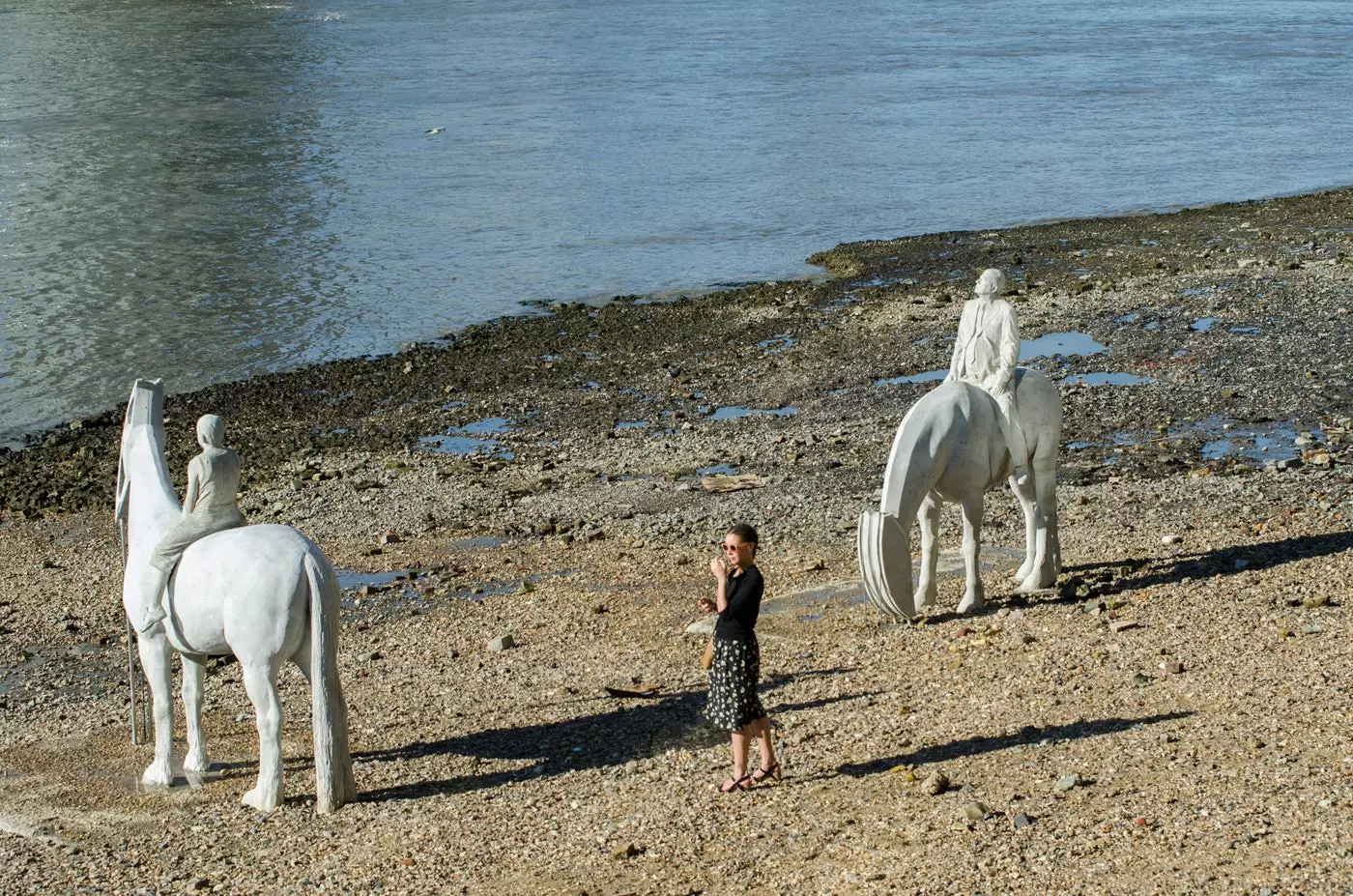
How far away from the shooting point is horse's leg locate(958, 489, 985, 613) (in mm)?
13617

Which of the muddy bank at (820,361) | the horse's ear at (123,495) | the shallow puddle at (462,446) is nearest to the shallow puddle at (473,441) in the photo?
the shallow puddle at (462,446)

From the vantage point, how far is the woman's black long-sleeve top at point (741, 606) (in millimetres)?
10016

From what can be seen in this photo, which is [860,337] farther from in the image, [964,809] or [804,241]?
[964,809]

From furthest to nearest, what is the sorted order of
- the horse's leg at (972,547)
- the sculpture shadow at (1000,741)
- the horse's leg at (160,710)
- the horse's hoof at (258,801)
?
the horse's leg at (972,547), the horse's leg at (160,710), the horse's hoof at (258,801), the sculpture shadow at (1000,741)

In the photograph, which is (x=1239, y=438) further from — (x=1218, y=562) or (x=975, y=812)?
(x=975, y=812)

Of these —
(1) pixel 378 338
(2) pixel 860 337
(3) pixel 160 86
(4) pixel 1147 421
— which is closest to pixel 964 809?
(4) pixel 1147 421

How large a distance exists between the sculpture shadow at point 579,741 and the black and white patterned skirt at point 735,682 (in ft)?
4.34

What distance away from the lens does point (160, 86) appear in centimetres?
6419

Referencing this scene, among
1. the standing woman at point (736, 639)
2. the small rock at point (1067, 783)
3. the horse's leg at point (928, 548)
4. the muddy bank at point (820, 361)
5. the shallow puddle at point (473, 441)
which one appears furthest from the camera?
the shallow puddle at point (473, 441)

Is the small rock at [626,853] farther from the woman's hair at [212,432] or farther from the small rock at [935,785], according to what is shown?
the woman's hair at [212,432]

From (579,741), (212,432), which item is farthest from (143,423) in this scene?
(579,741)

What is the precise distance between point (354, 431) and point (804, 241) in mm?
17400

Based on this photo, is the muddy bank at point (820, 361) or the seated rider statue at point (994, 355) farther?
the muddy bank at point (820, 361)

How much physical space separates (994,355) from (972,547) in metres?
1.68
